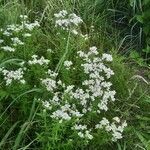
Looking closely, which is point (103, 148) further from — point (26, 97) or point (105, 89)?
point (26, 97)

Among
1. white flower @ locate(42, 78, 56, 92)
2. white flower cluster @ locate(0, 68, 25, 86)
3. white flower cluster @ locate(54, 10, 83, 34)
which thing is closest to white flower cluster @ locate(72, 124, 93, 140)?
white flower @ locate(42, 78, 56, 92)

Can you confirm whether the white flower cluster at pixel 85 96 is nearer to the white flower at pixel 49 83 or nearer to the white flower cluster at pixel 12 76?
the white flower at pixel 49 83

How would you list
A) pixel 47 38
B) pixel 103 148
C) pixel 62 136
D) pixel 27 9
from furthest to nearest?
pixel 27 9, pixel 47 38, pixel 103 148, pixel 62 136

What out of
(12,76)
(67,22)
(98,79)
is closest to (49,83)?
(12,76)

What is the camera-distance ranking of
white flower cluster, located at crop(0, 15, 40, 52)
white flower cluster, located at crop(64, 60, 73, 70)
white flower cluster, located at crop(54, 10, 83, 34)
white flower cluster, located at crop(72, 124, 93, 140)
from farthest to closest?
1. white flower cluster, located at crop(54, 10, 83, 34)
2. white flower cluster, located at crop(0, 15, 40, 52)
3. white flower cluster, located at crop(64, 60, 73, 70)
4. white flower cluster, located at crop(72, 124, 93, 140)

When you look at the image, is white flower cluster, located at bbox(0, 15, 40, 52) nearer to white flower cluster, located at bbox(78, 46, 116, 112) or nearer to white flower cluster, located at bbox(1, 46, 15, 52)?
white flower cluster, located at bbox(1, 46, 15, 52)

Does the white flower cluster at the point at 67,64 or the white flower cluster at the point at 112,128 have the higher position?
the white flower cluster at the point at 67,64

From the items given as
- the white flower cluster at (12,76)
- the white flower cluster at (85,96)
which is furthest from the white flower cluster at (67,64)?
the white flower cluster at (12,76)

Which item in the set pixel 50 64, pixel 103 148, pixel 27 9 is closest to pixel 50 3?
pixel 27 9

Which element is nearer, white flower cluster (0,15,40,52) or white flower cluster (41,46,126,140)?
white flower cluster (41,46,126,140)
